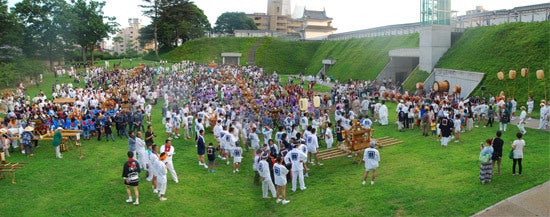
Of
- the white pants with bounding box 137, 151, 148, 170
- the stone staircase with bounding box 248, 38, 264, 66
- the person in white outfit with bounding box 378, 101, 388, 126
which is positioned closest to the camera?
the white pants with bounding box 137, 151, 148, 170

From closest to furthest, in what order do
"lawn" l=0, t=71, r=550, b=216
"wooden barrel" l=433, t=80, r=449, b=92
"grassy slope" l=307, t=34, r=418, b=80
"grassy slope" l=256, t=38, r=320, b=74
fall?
"lawn" l=0, t=71, r=550, b=216 < "wooden barrel" l=433, t=80, r=449, b=92 < "grassy slope" l=307, t=34, r=418, b=80 < "grassy slope" l=256, t=38, r=320, b=74

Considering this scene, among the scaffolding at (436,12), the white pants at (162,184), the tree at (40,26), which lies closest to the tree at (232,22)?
the tree at (40,26)

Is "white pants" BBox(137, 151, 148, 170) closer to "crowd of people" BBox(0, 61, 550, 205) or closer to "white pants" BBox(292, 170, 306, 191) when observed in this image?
"crowd of people" BBox(0, 61, 550, 205)

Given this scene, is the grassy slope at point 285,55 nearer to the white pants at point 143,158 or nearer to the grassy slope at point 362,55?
the grassy slope at point 362,55

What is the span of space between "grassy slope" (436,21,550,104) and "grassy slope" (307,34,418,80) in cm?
618

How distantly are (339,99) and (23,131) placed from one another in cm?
1568

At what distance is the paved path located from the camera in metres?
8.97

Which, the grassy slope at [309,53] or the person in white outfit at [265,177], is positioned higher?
the grassy slope at [309,53]

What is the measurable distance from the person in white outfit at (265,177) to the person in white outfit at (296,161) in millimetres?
686

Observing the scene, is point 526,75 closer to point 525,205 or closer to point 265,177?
point 525,205

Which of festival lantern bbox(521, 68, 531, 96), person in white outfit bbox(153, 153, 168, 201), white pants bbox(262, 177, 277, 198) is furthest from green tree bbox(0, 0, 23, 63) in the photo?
festival lantern bbox(521, 68, 531, 96)

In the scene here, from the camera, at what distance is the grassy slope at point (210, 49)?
54.2 metres

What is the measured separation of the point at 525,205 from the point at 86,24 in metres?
49.6

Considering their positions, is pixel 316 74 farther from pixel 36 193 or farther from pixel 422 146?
pixel 36 193
